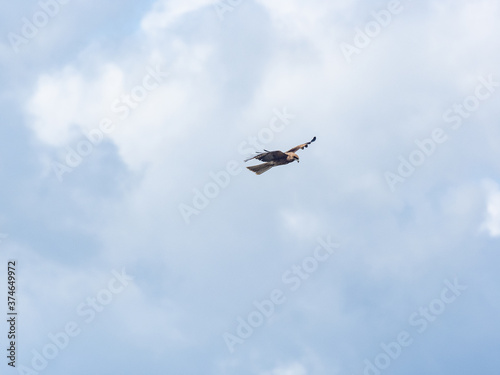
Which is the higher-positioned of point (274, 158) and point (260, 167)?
point (260, 167)

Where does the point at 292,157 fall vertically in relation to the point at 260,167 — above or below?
below

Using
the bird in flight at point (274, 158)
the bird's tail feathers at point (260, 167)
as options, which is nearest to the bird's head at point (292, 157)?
Result: the bird in flight at point (274, 158)

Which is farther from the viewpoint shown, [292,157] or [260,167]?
[260,167]

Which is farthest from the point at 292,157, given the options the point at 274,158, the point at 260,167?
the point at 260,167

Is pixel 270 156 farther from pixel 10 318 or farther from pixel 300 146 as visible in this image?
pixel 10 318

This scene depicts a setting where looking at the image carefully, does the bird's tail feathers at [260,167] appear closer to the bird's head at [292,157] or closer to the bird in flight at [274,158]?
the bird in flight at [274,158]

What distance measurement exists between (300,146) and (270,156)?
4.41 meters

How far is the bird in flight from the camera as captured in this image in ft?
251

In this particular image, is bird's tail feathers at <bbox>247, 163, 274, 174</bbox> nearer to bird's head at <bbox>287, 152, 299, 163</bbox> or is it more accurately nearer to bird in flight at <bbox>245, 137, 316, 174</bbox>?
bird in flight at <bbox>245, 137, 316, 174</bbox>

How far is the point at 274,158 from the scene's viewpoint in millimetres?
77750

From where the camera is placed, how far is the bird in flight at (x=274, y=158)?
251ft

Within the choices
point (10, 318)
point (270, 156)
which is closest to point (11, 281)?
point (10, 318)

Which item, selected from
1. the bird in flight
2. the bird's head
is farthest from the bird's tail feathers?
the bird's head

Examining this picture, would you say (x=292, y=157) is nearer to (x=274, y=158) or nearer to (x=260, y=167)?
(x=274, y=158)
